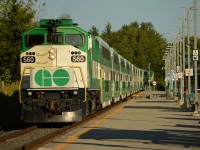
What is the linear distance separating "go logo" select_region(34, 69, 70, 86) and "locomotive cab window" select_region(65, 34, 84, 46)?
1741 mm

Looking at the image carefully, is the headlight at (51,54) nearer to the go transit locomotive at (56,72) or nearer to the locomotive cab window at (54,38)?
the go transit locomotive at (56,72)

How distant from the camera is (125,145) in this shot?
1378 centimetres

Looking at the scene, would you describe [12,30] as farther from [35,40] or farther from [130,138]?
[130,138]

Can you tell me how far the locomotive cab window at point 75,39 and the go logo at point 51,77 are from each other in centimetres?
174

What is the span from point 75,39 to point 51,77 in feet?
7.07

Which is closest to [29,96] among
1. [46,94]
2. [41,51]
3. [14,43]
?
[46,94]

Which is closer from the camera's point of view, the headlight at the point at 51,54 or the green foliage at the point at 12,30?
the headlight at the point at 51,54

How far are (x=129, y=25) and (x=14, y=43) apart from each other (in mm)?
153700

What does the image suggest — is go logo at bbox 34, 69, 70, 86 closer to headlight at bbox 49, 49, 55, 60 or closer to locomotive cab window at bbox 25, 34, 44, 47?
headlight at bbox 49, 49, 55, 60

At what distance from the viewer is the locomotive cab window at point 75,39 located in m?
20.7

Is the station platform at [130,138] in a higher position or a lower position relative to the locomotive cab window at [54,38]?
lower

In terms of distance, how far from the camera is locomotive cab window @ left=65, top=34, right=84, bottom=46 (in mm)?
20719

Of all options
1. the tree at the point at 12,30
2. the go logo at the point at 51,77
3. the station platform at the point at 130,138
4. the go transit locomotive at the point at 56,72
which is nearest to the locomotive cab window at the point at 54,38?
the go transit locomotive at the point at 56,72

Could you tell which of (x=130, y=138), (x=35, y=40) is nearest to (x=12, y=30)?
(x=35, y=40)
